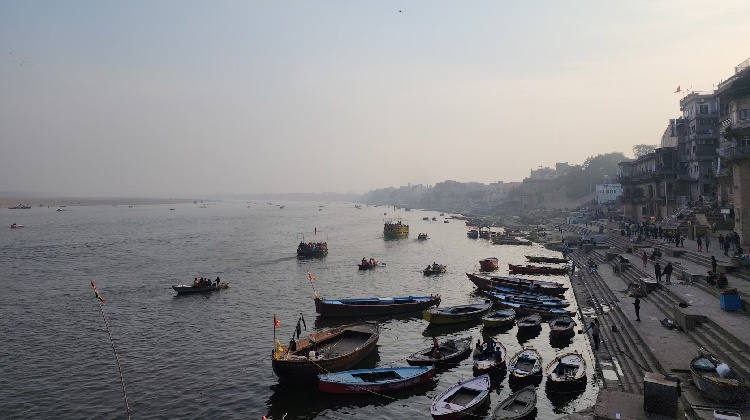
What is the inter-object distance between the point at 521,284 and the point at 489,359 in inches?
774

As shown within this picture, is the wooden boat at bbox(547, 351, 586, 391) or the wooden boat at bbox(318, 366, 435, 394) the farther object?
the wooden boat at bbox(318, 366, 435, 394)

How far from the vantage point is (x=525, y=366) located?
22.8 m

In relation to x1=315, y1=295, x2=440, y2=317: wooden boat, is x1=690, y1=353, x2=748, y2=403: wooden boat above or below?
above

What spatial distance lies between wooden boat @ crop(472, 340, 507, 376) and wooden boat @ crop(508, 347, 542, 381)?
0.53 meters

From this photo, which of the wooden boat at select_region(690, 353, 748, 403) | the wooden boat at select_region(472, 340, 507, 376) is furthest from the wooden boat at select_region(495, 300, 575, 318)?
the wooden boat at select_region(690, 353, 748, 403)

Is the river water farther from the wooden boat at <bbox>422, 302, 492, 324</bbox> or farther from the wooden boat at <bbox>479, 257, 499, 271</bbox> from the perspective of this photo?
the wooden boat at <bbox>479, 257, 499, 271</bbox>

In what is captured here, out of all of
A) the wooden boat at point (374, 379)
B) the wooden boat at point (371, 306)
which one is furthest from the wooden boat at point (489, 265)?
the wooden boat at point (374, 379)

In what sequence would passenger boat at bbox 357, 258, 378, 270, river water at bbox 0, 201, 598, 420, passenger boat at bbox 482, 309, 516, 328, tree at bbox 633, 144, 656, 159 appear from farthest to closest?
tree at bbox 633, 144, 656, 159 → passenger boat at bbox 357, 258, 378, 270 → passenger boat at bbox 482, 309, 516, 328 → river water at bbox 0, 201, 598, 420

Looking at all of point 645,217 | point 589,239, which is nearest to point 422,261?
point 589,239

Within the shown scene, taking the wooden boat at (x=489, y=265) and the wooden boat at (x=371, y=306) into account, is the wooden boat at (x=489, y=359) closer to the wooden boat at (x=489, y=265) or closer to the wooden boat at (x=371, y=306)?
the wooden boat at (x=371, y=306)

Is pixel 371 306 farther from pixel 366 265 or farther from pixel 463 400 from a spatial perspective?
pixel 366 265

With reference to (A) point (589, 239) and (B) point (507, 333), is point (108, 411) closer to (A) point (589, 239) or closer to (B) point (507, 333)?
(B) point (507, 333)

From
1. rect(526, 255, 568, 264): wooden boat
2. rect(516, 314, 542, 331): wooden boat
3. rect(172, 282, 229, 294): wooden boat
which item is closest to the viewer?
rect(516, 314, 542, 331): wooden boat

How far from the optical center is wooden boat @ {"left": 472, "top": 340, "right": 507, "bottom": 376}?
22908 mm
